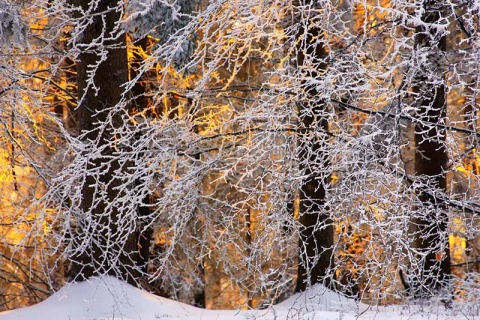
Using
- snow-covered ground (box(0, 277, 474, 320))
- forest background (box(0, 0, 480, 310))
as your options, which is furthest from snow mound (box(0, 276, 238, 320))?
forest background (box(0, 0, 480, 310))

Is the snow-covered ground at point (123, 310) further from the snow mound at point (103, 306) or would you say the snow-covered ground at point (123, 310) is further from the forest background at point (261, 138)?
the forest background at point (261, 138)

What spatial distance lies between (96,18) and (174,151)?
3.03m

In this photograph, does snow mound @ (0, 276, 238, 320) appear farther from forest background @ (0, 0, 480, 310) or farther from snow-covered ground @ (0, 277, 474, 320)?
forest background @ (0, 0, 480, 310)

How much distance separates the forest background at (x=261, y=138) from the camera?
7207mm

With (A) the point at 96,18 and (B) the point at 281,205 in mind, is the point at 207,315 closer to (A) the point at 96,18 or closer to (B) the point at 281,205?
(B) the point at 281,205

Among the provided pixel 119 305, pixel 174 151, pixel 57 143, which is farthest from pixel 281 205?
pixel 57 143

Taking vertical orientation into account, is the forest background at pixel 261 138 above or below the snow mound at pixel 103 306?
above

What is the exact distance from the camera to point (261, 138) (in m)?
10.4

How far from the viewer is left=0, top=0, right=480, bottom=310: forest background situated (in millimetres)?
7207

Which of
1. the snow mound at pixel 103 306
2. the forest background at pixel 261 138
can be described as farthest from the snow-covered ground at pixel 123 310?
the forest background at pixel 261 138

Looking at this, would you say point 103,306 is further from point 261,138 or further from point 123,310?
point 261,138

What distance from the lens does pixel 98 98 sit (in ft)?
36.6

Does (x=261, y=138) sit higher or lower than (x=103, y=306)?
higher

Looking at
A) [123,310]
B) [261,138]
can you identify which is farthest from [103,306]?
[261,138]
